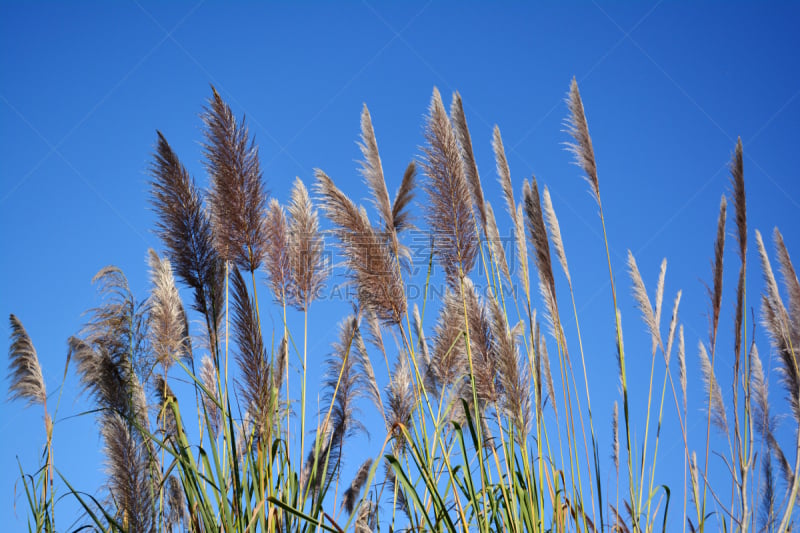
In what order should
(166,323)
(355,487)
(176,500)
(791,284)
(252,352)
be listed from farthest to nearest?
(355,487) → (176,500) → (791,284) → (166,323) → (252,352)

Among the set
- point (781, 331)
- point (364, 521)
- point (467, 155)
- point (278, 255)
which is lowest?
point (364, 521)

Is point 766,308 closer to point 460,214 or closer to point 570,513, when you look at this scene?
point 570,513

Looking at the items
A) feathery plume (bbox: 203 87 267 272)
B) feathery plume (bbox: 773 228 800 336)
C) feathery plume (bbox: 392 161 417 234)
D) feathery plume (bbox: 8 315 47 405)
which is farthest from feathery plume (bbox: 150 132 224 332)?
feathery plume (bbox: 773 228 800 336)

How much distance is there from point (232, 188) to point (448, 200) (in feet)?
2.88

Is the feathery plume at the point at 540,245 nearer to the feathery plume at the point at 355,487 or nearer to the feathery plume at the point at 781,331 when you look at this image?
the feathery plume at the point at 781,331

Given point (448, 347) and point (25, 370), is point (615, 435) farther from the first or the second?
point (25, 370)

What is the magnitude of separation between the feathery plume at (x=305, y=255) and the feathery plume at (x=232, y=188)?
0.97 ft

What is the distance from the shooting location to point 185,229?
7.70 ft

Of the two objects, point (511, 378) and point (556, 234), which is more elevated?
point (556, 234)

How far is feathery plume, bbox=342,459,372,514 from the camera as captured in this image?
17.1ft

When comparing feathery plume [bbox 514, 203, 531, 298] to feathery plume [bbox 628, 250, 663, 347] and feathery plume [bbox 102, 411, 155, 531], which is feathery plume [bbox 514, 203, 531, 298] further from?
feathery plume [bbox 102, 411, 155, 531]

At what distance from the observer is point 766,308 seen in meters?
3.30

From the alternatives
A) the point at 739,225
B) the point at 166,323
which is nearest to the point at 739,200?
the point at 739,225

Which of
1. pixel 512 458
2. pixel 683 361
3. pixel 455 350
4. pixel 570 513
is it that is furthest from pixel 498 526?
pixel 683 361
